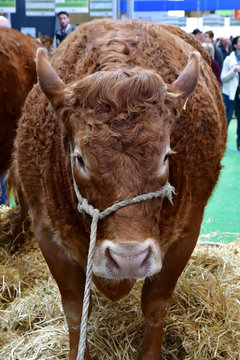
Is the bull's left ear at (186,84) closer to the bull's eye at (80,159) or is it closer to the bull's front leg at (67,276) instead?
the bull's eye at (80,159)

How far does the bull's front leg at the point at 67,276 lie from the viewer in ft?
8.65

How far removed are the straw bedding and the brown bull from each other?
0.69 feet

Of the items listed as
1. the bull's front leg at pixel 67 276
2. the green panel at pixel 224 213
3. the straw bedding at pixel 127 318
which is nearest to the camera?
the bull's front leg at pixel 67 276

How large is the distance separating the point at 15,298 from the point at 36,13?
17.1 feet

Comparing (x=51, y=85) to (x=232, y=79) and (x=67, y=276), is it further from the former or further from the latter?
(x=232, y=79)

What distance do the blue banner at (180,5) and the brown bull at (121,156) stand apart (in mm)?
6527

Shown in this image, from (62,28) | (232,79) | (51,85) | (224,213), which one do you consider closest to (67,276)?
(51,85)

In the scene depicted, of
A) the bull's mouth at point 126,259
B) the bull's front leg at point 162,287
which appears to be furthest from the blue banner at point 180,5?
the bull's mouth at point 126,259

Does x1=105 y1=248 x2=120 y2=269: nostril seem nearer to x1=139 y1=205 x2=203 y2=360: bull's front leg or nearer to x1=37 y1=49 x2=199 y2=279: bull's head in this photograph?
x1=37 y1=49 x2=199 y2=279: bull's head

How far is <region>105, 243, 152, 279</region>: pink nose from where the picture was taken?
1.81 m

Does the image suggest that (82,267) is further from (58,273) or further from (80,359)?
(80,359)

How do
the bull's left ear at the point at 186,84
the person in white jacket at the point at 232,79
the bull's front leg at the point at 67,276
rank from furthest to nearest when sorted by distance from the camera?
the person in white jacket at the point at 232,79 → the bull's front leg at the point at 67,276 → the bull's left ear at the point at 186,84

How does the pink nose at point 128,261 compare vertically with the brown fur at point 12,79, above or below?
below

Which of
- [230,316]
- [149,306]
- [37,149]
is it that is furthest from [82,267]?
[230,316]
